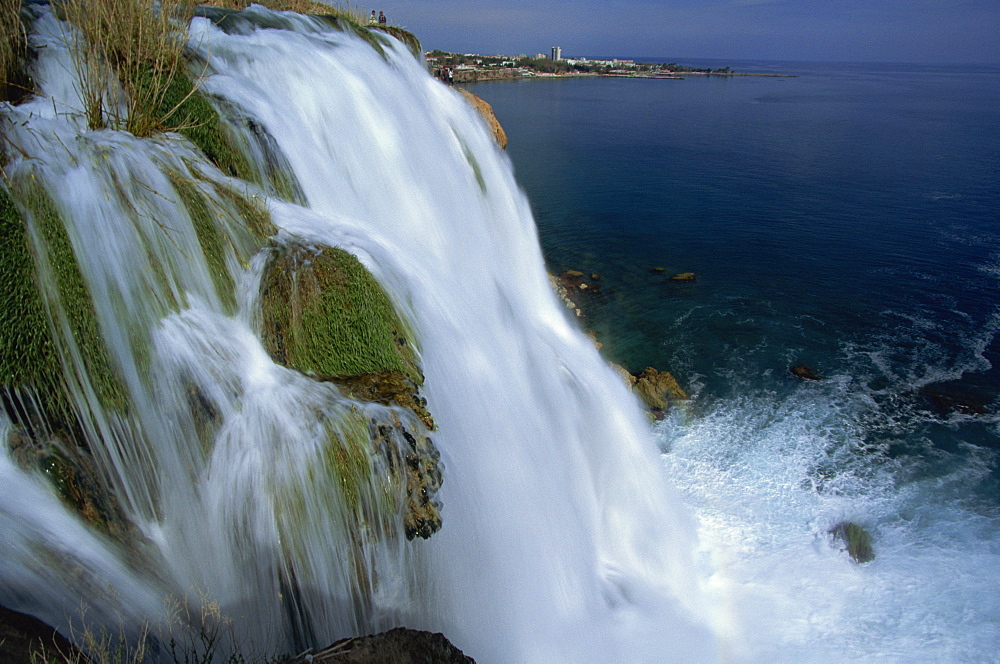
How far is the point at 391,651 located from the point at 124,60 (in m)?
6.18

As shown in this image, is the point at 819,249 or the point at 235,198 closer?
the point at 235,198

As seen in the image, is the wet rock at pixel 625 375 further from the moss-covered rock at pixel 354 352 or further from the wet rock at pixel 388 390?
the wet rock at pixel 388 390

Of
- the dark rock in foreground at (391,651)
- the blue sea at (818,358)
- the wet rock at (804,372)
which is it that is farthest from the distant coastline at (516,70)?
the dark rock in foreground at (391,651)

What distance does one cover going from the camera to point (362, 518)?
183 inches

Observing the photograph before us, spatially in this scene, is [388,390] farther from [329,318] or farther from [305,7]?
[305,7]

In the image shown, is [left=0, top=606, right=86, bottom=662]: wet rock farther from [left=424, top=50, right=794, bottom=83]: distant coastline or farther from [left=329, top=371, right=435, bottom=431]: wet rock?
[left=424, top=50, right=794, bottom=83]: distant coastline

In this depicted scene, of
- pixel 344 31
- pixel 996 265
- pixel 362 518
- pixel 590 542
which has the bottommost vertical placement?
pixel 996 265

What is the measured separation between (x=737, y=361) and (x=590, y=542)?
8024 millimetres

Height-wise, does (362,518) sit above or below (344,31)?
below

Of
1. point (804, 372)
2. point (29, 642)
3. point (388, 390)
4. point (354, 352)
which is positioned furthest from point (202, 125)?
point (804, 372)

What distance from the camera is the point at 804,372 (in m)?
13.2

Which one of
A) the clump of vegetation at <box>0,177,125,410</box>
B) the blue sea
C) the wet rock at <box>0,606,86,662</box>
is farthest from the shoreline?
the wet rock at <box>0,606,86,662</box>

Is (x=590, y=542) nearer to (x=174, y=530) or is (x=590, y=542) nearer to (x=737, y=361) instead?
(x=174, y=530)

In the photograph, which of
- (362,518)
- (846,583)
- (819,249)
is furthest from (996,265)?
(362,518)
